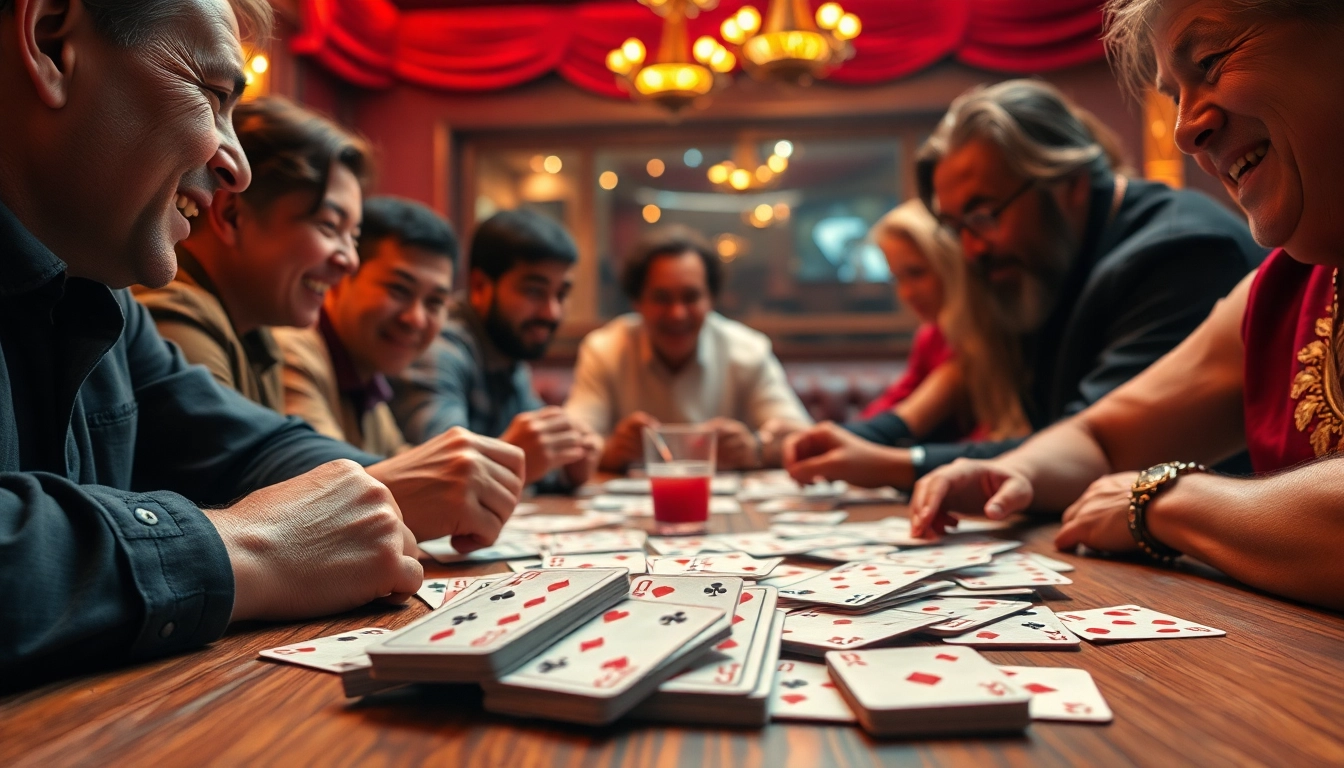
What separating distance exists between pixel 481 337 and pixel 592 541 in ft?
5.87

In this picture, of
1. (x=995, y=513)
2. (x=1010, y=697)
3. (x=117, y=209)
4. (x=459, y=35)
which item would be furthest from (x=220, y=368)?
(x=459, y=35)

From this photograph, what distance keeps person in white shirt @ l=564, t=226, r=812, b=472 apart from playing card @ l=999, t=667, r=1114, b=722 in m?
2.82

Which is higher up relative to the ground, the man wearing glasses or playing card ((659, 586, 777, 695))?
the man wearing glasses

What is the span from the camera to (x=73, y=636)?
2.24 feet

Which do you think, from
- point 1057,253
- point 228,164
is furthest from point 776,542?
point 1057,253

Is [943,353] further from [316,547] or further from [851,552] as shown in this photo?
[316,547]

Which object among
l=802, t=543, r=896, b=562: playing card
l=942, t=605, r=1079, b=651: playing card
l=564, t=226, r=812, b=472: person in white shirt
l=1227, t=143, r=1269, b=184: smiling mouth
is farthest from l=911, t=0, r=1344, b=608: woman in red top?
l=564, t=226, r=812, b=472: person in white shirt

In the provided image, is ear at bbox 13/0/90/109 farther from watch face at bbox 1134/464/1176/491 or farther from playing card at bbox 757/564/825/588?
watch face at bbox 1134/464/1176/491

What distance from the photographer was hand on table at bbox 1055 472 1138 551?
1.18 m

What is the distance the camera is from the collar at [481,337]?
2990 mm

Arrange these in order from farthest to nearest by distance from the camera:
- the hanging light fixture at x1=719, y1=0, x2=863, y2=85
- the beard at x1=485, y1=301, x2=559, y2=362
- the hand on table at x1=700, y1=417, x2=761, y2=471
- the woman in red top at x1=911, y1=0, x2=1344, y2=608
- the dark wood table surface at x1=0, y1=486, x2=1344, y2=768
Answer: the hanging light fixture at x1=719, y1=0, x2=863, y2=85
the beard at x1=485, y1=301, x2=559, y2=362
the hand on table at x1=700, y1=417, x2=761, y2=471
the woman in red top at x1=911, y1=0, x2=1344, y2=608
the dark wood table surface at x1=0, y1=486, x2=1344, y2=768

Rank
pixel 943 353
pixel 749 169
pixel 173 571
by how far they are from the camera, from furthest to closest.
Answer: pixel 749 169
pixel 943 353
pixel 173 571

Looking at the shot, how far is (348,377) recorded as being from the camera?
2230mm

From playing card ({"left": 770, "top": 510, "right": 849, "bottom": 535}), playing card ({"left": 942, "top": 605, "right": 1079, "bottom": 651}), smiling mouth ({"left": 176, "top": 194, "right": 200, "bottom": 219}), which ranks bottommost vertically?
playing card ({"left": 770, "top": 510, "right": 849, "bottom": 535})
